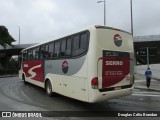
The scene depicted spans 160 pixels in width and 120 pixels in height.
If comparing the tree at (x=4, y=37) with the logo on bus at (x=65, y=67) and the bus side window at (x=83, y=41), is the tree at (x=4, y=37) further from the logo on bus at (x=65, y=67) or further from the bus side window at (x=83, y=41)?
the bus side window at (x=83, y=41)

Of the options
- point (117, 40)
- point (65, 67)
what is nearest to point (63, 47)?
point (65, 67)

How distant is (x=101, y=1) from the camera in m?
33.2

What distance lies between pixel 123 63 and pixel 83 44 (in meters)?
1.86

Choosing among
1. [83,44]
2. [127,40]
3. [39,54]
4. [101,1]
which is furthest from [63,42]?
[101,1]

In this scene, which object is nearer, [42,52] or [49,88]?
[49,88]

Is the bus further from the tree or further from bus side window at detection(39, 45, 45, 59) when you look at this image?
the tree

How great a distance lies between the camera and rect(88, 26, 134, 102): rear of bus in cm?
973

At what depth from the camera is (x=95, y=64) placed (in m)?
9.70

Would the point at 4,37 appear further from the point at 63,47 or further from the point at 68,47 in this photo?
the point at 68,47

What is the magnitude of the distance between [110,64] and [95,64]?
2.58 ft

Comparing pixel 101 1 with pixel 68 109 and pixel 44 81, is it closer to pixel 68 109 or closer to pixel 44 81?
pixel 44 81

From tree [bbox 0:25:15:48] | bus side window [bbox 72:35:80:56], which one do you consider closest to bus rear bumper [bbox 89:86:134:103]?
bus side window [bbox 72:35:80:56]

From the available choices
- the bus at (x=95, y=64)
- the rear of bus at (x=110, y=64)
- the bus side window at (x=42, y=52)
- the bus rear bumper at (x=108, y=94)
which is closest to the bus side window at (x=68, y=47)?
the bus at (x=95, y=64)

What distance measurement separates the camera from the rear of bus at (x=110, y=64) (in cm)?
973
